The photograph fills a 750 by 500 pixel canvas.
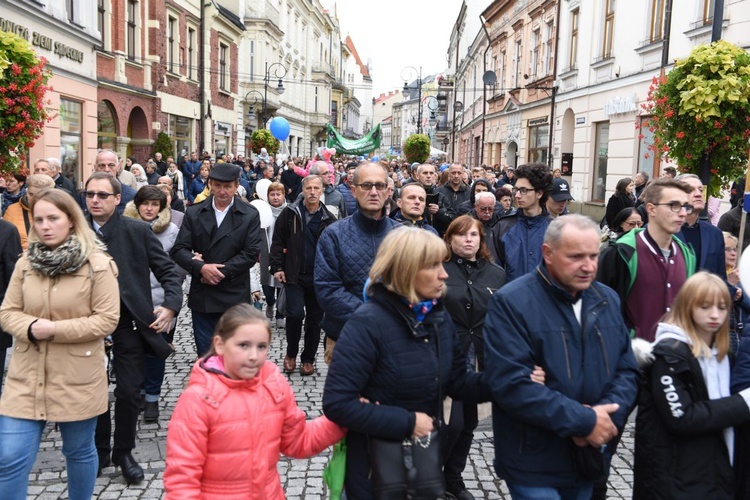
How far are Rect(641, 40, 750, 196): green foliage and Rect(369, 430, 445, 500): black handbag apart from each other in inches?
262

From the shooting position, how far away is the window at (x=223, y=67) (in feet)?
116

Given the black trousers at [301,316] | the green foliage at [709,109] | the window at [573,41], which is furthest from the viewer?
the window at [573,41]

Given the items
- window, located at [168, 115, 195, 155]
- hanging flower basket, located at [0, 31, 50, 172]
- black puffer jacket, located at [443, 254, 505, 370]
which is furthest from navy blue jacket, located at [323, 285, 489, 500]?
window, located at [168, 115, 195, 155]

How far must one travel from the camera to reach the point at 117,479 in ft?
15.5

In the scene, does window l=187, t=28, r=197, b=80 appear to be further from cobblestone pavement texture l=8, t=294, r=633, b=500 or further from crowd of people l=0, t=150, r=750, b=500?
crowd of people l=0, t=150, r=750, b=500

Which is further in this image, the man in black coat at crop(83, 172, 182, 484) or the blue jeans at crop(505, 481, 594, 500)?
the man in black coat at crop(83, 172, 182, 484)

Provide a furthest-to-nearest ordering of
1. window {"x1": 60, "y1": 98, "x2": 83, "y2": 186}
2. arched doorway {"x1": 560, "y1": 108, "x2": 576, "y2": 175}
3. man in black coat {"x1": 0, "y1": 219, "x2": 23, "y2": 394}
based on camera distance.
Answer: arched doorway {"x1": 560, "y1": 108, "x2": 576, "y2": 175}
window {"x1": 60, "y1": 98, "x2": 83, "y2": 186}
man in black coat {"x1": 0, "y1": 219, "x2": 23, "y2": 394}

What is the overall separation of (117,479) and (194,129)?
27977mm

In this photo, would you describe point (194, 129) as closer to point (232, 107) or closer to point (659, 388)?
point (232, 107)

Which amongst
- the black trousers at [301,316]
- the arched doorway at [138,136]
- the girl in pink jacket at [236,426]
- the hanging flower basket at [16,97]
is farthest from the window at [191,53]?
the girl in pink jacket at [236,426]

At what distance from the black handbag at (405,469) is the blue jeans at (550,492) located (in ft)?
1.24

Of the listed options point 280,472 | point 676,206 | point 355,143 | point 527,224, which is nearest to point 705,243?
point 676,206

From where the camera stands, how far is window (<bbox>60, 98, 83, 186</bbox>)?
1844 cm

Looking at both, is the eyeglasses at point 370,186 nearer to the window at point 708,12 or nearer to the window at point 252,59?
the window at point 708,12
